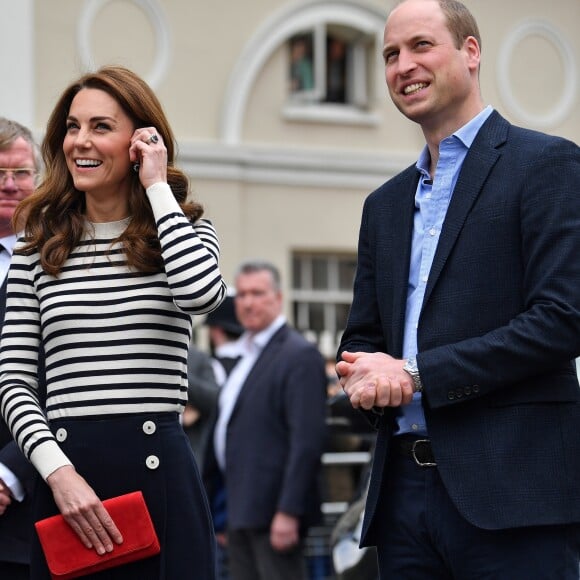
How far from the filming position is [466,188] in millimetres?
3348

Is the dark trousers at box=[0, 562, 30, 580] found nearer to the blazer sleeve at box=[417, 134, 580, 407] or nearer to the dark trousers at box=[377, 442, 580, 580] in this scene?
the dark trousers at box=[377, 442, 580, 580]

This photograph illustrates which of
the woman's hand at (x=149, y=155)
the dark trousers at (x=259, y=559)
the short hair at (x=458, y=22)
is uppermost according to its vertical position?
the short hair at (x=458, y=22)

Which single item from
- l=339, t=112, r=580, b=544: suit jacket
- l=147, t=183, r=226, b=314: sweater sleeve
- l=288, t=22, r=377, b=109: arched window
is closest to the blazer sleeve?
l=339, t=112, r=580, b=544: suit jacket

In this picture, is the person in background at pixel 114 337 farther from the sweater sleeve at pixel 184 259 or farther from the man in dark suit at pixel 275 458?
the man in dark suit at pixel 275 458

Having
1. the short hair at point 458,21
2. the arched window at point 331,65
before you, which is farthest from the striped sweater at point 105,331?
the arched window at point 331,65

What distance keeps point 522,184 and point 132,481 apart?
1.21m

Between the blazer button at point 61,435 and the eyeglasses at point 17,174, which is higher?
the eyeglasses at point 17,174

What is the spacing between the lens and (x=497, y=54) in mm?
20453

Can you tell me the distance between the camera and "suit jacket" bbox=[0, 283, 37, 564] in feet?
12.6

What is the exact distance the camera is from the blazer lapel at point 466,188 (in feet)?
10.9

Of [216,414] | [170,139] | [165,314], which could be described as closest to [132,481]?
[165,314]

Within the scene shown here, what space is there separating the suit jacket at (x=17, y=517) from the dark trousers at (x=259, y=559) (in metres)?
3.63

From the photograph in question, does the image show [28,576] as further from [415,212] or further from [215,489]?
[215,489]

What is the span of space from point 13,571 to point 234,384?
13.7 ft
